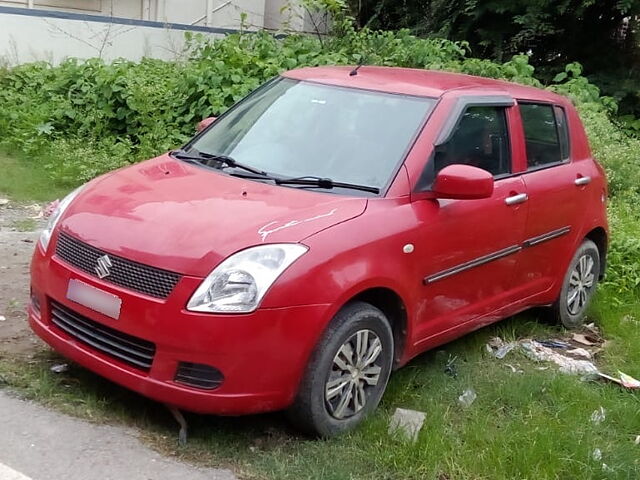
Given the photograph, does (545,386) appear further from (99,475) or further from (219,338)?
(99,475)

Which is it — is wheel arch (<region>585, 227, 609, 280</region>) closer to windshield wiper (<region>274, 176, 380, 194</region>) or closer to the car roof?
the car roof

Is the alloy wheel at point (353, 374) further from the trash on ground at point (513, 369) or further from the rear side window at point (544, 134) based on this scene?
the rear side window at point (544, 134)

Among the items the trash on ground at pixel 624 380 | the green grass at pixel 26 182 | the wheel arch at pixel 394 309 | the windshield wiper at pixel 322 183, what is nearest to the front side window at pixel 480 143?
the windshield wiper at pixel 322 183

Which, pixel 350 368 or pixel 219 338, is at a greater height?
pixel 219 338

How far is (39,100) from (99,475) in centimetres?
873

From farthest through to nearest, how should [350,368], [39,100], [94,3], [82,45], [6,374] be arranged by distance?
[94,3] → [82,45] → [39,100] → [6,374] → [350,368]

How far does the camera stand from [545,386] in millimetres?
5008

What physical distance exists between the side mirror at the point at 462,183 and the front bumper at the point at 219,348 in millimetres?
1027

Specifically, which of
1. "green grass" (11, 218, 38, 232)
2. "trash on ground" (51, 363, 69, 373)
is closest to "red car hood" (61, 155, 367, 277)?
"trash on ground" (51, 363, 69, 373)

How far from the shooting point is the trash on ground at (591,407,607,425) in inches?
186

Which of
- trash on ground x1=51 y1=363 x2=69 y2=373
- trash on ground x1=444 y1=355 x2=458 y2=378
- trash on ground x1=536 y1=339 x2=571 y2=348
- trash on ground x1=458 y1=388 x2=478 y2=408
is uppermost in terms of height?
trash on ground x1=51 y1=363 x2=69 y2=373

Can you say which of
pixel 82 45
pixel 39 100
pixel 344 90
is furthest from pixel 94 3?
pixel 344 90

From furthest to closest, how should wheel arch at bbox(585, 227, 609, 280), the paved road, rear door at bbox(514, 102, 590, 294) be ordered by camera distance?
wheel arch at bbox(585, 227, 609, 280), rear door at bbox(514, 102, 590, 294), the paved road

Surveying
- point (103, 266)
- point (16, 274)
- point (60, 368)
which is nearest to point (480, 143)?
point (103, 266)
